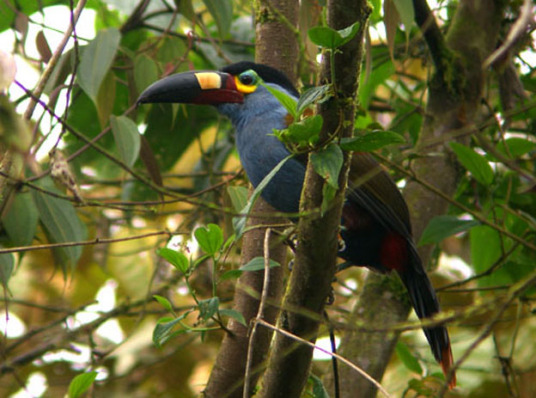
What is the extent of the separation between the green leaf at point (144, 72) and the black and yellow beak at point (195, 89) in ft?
0.38

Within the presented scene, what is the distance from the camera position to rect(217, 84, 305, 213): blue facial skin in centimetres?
265

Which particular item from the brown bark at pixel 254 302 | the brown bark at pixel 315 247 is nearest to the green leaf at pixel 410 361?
the brown bark at pixel 254 302

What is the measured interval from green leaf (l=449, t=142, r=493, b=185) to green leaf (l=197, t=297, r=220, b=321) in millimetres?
1134

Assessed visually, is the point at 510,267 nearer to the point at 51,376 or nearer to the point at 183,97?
the point at 183,97

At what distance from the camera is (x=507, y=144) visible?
2.95 metres

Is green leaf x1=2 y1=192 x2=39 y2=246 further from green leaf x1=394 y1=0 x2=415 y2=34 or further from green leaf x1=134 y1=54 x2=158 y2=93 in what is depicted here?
green leaf x1=394 y1=0 x2=415 y2=34

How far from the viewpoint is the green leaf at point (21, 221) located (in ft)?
8.38

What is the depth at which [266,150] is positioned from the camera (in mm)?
2691

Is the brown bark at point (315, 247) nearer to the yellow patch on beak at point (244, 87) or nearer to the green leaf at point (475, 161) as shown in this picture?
the green leaf at point (475, 161)

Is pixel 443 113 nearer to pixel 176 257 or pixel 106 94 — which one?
pixel 106 94

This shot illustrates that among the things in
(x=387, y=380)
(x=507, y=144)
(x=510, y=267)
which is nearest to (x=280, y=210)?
(x=507, y=144)

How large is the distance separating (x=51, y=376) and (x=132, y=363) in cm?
52

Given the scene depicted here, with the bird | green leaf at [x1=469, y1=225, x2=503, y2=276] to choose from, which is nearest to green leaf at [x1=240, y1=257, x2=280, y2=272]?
the bird

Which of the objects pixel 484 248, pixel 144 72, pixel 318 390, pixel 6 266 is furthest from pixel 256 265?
pixel 484 248
